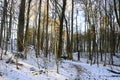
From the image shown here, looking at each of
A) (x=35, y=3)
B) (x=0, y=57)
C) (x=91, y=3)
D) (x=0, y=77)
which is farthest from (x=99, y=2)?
(x=0, y=77)

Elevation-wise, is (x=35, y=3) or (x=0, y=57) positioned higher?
(x=35, y=3)

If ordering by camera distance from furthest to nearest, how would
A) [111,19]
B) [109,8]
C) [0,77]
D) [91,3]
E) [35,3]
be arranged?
[111,19] < [109,8] < [35,3] < [91,3] < [0,77]

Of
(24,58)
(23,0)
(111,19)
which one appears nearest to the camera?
(24,58)

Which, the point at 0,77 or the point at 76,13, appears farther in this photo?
the point at 76,13

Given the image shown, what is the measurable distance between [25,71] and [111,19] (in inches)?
1166

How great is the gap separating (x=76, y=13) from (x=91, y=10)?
1819 centimetres

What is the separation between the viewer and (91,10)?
1271 inches

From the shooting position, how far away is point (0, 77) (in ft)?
37.4

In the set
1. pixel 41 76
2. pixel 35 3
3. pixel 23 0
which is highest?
pixel 35 3

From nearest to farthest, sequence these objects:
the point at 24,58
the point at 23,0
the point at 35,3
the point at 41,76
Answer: the point at 41,76 < the point at 24,58 < the point at 23,0 < the point at 35,3

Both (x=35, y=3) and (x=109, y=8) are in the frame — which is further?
(x=109, y=8)

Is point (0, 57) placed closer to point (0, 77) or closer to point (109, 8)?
point (0, 77)

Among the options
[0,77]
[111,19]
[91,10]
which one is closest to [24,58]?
[0,77]

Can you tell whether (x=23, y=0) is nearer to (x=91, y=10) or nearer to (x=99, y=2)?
(x=91, y=10)
